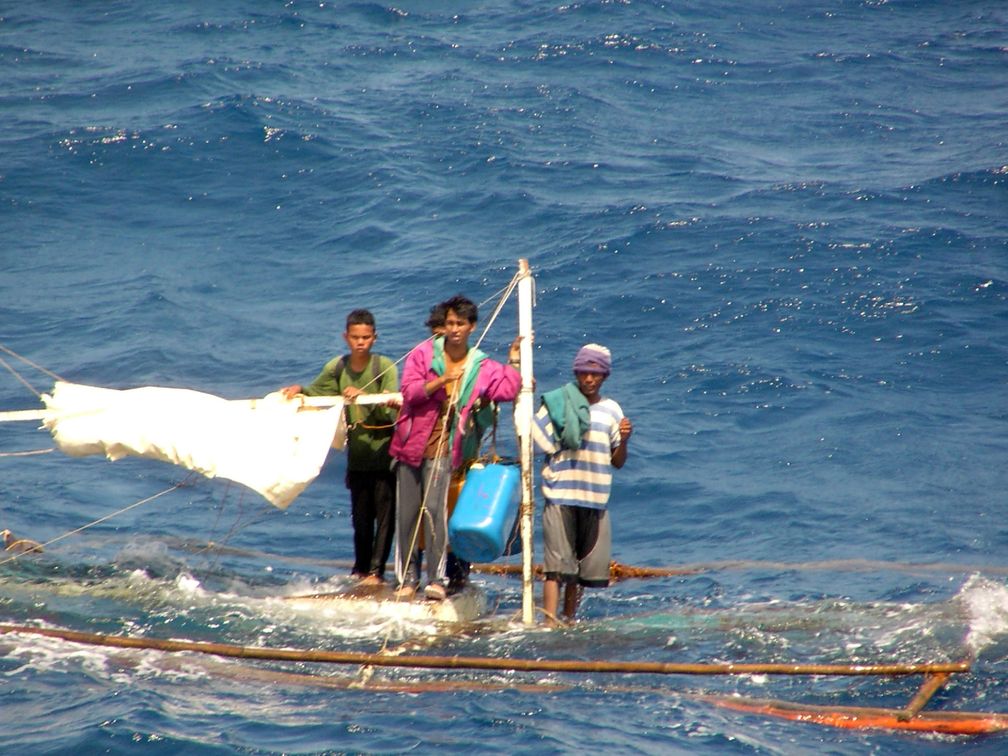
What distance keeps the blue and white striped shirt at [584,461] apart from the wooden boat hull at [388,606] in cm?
99

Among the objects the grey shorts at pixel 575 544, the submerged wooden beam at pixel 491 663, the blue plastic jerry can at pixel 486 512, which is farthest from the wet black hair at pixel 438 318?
the submerged wooden beam at pixel 491 663

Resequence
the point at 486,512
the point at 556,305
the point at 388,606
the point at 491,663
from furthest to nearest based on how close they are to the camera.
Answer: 1. the point at 556,305
2. the point at 388,606
3. the point at 486,512
4. the point at 491,663

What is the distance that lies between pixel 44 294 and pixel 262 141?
480 cm

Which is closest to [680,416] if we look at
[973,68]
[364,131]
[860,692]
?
[860,692]

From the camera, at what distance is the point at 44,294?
1499 cm

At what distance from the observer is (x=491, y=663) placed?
7062mm

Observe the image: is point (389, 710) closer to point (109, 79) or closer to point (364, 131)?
point (364, 131)

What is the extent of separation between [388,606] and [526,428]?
1564 mm

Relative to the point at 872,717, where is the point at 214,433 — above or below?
above

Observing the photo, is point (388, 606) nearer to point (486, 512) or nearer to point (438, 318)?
point (486, 512)

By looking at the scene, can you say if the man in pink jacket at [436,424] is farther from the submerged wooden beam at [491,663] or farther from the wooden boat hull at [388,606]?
the submerged wooden beam at [491,663]

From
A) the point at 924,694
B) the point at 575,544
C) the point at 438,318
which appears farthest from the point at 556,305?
the point at 924,694

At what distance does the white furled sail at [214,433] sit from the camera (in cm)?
820

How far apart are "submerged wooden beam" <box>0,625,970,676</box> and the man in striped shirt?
77 centimetres
